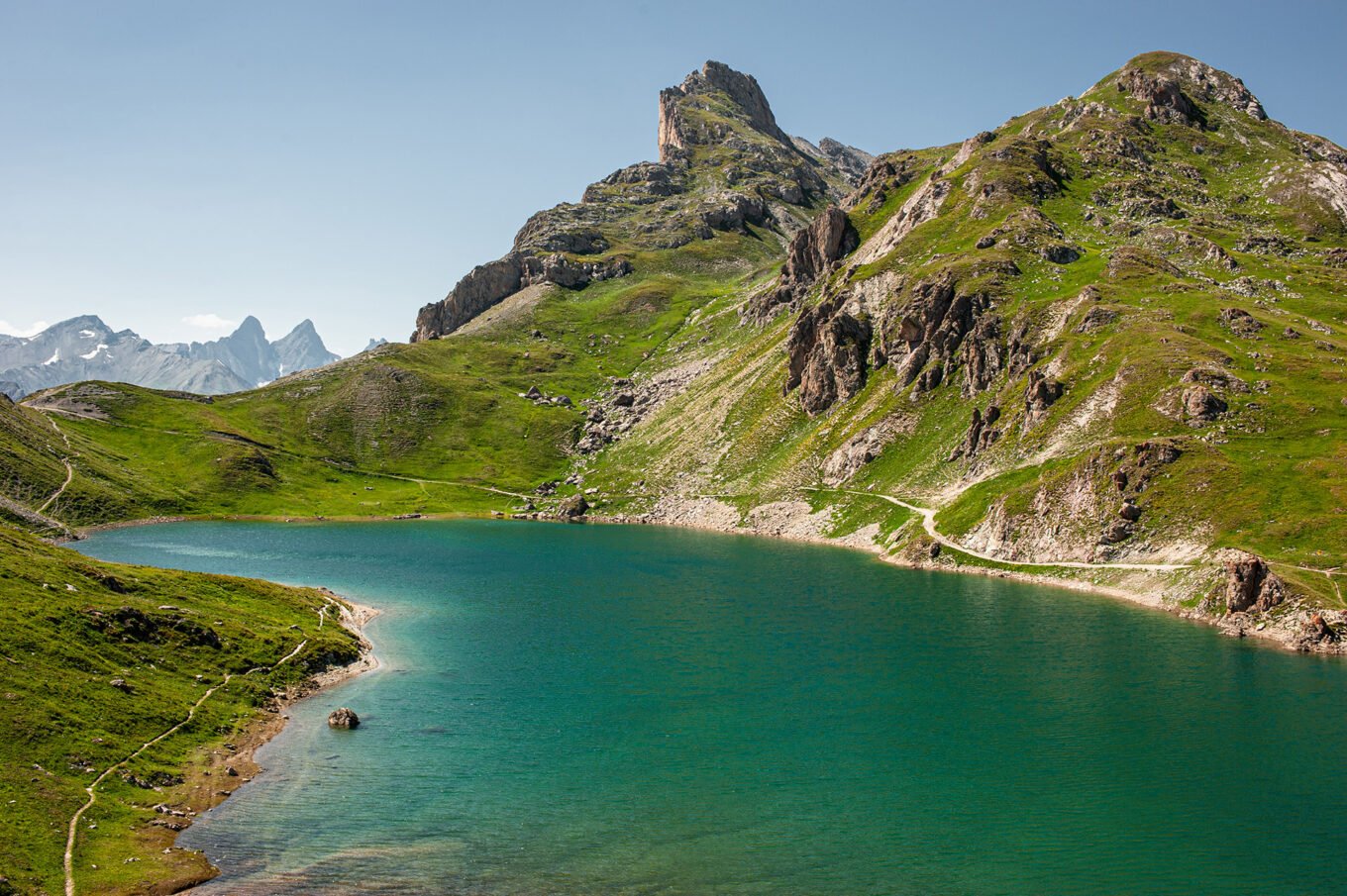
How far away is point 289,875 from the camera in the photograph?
42.1 m

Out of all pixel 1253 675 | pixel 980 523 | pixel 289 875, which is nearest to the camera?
pixel 289 875

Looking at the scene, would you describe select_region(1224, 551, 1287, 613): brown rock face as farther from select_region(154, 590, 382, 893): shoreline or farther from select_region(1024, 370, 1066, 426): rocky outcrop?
select_region(154, 590, 382, 893): shoreline

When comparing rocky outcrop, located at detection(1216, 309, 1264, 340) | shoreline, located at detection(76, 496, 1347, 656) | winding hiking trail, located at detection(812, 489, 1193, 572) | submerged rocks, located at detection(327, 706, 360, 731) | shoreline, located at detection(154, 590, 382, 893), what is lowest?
shoreline, located at detection(154, 590, 382, 893)

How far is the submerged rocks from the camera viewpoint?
2559 inches

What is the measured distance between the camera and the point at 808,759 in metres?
58.0

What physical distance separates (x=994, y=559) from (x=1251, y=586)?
1510 inches

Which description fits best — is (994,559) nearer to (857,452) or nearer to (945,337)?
(857,452)

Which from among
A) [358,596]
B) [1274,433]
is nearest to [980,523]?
[1274,433]

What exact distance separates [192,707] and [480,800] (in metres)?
27.2

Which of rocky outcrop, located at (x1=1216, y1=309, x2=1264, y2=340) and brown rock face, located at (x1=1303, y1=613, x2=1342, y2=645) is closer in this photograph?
brown rock face, located at (x1=1303, y1=613, x2=1342, y2=645)

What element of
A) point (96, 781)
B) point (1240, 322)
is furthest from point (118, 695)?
point (1240, 322)

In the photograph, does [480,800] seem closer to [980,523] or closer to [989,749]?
[989,749]

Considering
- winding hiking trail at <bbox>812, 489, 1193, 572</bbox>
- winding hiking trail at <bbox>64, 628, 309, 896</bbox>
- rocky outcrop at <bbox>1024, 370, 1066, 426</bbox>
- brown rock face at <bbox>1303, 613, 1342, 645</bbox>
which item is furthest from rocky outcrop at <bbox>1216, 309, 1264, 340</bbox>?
winding hiking trail at <bbox>64, 628, 309, 896</bbox>

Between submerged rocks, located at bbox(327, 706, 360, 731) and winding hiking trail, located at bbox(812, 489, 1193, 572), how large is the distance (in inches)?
3774
